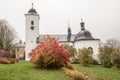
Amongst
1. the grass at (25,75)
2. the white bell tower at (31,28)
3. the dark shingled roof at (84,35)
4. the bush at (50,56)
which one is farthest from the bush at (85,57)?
the grass at (25,75)

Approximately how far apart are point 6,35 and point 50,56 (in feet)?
111

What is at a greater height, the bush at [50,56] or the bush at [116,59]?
the bush at [50,56]

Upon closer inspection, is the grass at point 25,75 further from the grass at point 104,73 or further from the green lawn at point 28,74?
the grass at point 104,73

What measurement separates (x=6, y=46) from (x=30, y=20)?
11.9 metres

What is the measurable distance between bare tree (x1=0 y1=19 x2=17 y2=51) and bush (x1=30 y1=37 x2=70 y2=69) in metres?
30.1

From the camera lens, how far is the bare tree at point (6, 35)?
52.8m

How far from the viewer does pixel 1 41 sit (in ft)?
171

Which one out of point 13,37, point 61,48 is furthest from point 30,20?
point 61,48

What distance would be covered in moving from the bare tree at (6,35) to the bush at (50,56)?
30.1 meters

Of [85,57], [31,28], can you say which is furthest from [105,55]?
[31,28]

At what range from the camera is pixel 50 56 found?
2305 centimetres

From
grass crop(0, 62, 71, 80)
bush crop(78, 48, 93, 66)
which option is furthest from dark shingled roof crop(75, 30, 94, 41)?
grass crop(0, 62, 71, 80)

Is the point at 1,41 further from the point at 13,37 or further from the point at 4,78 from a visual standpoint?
the point at 4,78

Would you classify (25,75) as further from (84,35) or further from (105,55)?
(84,35)
